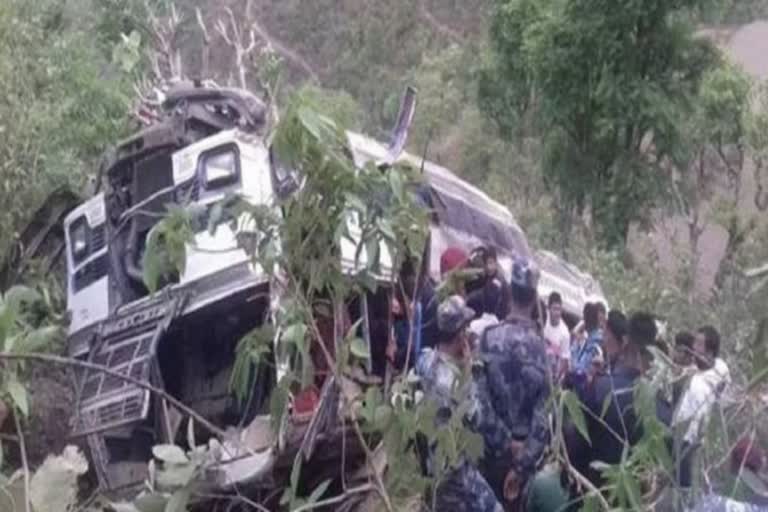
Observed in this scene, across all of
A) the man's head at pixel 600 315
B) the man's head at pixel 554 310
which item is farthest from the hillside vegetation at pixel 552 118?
the man's head at pixel 554 310

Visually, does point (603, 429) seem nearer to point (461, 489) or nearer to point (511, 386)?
point (511, 386)

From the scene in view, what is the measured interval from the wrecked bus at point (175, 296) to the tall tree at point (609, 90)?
9.09 metres

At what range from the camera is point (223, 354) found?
8.82 metres

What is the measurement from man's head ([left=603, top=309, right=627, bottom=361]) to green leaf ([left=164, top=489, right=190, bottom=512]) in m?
2.65

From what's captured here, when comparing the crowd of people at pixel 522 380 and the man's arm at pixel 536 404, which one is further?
the man's arm at pixel 536 404

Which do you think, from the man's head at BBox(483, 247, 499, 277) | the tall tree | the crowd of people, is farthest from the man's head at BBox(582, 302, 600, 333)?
the tall tree

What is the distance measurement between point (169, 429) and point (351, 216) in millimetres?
2869

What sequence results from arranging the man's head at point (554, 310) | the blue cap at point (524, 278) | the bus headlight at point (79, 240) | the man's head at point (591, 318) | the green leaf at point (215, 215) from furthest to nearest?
the bus headlight at point (79, 240)
the man's head at point (554, 310)
the man's head at point (591, 318)
the blue cap at point (524, 278)
the green leaf at point (215, 215)

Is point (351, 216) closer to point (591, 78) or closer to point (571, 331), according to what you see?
point (571, 331)

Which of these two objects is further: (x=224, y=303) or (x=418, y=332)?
(x=224, y=303)

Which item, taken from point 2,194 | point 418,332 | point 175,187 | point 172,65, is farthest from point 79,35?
point 418,332

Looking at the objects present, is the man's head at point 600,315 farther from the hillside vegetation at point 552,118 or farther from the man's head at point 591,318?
the hillside vegetation at point 552,118

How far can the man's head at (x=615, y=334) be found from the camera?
22.9 ft

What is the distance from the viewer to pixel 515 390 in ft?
22.1
